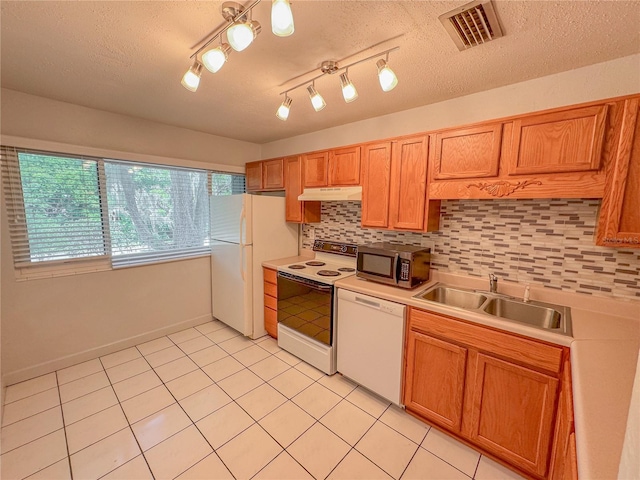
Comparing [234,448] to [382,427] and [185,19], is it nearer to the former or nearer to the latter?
[382,427]

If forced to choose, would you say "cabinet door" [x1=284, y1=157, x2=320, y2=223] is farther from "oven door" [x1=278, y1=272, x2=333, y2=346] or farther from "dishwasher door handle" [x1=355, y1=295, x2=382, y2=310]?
"dishwasher door handle" [x1=355, y1=295, x2=382, y2=310]

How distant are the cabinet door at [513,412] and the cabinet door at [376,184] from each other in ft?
4.12

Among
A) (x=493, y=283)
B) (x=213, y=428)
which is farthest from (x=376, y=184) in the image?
(x=213, y=428)

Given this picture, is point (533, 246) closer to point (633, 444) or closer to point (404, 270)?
point (404, 270)

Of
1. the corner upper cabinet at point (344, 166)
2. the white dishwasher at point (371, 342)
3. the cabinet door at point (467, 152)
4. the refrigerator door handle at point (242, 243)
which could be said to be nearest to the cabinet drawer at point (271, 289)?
the refrigerator door handle at point (242, 243)

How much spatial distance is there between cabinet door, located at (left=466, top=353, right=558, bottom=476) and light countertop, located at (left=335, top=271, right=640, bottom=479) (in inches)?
10.0

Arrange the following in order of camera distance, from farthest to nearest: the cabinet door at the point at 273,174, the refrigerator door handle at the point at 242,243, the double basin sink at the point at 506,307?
1. the cabinet door at the point at 273,174
2. the refrigerator door handle at the point at 242,243
3. the double basin sink at the point at 506,307

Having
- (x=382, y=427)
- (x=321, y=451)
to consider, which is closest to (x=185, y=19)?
(x=321, y=451)

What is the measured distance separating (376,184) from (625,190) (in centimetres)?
147

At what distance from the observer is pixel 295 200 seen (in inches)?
121

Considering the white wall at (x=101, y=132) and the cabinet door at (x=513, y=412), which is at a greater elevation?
the white wall at (x=101, y=132)

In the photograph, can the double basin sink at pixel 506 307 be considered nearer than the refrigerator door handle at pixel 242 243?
Yes

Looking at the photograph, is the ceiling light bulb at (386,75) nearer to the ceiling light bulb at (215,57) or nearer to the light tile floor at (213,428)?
the ceiling light bulb at (215,57)

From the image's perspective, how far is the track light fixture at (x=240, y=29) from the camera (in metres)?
0.98
